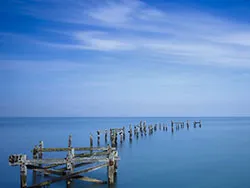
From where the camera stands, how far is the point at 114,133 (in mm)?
39000

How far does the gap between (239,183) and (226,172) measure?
2942 millimetres

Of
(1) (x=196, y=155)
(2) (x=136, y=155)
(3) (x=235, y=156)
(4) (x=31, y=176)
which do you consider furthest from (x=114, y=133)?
(4) (x=31, y=176)

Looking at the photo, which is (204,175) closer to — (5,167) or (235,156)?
(235,156)

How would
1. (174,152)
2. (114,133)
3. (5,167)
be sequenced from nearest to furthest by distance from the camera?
(5,167), (174,152), (114,133)

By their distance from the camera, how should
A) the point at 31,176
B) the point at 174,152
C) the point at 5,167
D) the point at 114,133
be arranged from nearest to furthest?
the point at 31,176 < the point at 5,167 < the point at 174,152 < the point at 114,133

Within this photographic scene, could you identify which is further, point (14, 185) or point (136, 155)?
point (136, 155)

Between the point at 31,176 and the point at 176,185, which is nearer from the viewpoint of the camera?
the point at 176,185

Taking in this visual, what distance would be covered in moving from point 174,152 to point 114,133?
9.04 metres

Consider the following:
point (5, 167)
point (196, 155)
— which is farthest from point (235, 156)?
point (5, 167)

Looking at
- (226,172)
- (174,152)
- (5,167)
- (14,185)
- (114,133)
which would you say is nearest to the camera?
(14,185)

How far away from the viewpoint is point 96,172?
2159 centimetres

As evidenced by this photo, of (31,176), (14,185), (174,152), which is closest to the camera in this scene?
(14,185)

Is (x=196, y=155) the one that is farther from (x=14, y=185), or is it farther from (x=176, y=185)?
(x=14, y=185)

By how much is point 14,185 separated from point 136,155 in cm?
1497
